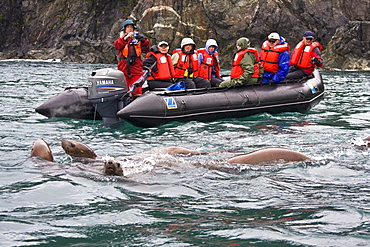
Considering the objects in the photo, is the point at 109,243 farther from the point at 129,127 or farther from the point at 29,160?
the point at 129,127

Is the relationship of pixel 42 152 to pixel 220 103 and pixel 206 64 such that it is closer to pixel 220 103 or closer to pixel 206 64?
pixel 220 103

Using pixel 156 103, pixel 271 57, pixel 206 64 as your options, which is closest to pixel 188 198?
pixel 156 103

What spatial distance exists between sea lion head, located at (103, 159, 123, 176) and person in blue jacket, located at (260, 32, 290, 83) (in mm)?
7611

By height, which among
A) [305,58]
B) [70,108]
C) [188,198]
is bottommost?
[188,198]

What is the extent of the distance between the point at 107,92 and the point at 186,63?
2.53 metres

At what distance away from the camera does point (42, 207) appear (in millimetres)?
5195

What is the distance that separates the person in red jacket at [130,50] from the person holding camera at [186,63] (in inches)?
37.9

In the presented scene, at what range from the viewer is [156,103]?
35.8ft

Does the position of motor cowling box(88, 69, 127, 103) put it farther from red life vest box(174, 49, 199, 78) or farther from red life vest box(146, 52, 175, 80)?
red life vest box(174, 49, 199, 78)

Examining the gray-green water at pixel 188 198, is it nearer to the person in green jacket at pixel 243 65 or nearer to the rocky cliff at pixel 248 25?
the person in green jacket at pixel 243 65

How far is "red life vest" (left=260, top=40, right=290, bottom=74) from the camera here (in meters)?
12.9

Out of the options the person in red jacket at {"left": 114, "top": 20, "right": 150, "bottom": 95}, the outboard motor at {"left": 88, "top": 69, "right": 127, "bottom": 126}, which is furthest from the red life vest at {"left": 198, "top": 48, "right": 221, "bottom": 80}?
the outboard motor at {"left": 88, "top": 69, "right": 127, "bottom": 126}

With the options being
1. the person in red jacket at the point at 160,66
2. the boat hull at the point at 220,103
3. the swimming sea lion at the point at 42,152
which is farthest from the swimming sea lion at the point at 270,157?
the person in red jacket at the point at 160,66

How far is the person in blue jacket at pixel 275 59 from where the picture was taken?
12898 mm
